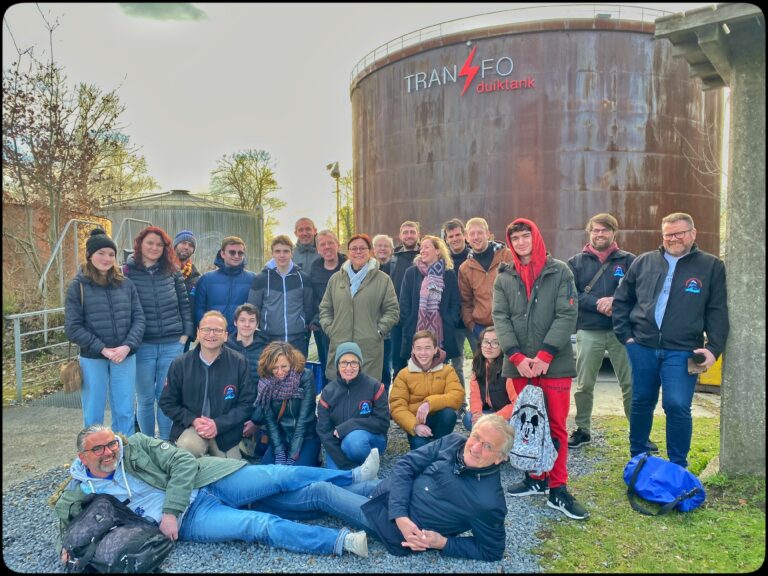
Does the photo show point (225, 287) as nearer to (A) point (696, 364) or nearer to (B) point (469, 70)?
(A) point (696, 364)

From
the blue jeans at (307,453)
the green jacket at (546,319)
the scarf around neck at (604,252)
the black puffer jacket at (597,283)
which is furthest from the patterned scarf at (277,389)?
the scarf around neck at (604,252)

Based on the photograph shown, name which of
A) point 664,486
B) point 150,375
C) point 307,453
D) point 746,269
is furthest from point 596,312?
point 150,375

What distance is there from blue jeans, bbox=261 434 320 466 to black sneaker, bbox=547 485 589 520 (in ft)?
6.02

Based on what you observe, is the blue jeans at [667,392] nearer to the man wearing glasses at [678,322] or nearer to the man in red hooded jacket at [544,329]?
the man wearing glasses at [678,322]

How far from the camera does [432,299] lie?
5.27 meters

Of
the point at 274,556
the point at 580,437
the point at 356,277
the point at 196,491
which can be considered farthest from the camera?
the point at 356,277

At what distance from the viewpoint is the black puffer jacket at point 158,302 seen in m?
4.72

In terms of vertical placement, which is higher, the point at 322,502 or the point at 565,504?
the point at 322,502

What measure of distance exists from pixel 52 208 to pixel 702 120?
45.9 ft

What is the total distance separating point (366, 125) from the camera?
50.0ft

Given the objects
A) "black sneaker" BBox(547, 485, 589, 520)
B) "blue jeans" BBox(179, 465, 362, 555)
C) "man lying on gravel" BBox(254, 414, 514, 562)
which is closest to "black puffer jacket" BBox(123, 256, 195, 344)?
"blue jeans" BBox(179, 465, 362, 555)

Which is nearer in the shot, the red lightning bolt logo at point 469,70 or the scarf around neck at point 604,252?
the scarf around neck at point 604,252

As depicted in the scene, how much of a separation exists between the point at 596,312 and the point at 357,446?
252 cm

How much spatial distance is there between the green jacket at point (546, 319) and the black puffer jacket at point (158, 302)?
294cm
